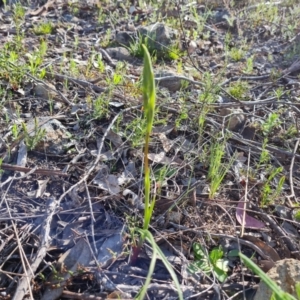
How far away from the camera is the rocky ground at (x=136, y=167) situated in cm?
146

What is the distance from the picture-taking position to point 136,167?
187 centimetres

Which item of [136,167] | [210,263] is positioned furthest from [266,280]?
[136,167]

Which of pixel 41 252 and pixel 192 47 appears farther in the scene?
pixel 192 47

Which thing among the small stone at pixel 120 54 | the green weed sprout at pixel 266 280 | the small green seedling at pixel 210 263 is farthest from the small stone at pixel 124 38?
the green weed sprout at pixel 266 280

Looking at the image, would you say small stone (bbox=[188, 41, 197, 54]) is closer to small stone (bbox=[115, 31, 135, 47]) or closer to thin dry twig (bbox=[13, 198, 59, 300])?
small stone (bbox=[115, 31, 135, 47])

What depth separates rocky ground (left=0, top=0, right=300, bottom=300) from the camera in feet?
4.79

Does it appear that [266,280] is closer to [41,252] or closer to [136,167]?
[41,252]

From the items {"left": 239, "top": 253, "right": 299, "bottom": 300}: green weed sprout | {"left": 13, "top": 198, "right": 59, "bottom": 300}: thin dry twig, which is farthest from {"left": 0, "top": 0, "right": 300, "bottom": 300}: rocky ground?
{"left": 239, "top": 253, "right": 299, "bottom": 300}: green weed sprout

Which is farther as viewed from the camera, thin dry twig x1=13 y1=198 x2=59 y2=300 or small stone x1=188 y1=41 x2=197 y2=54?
small stone x1=188 y1=41 x2=197 y2=54

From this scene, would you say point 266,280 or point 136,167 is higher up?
point 266,280

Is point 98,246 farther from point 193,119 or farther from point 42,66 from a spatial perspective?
point 42,66

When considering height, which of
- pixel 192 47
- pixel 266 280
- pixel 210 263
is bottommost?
pixel 210 263

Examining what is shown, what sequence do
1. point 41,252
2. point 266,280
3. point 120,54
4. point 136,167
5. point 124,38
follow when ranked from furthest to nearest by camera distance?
point 124,38, point 120,54, point 136,167, point 41,252, point 266,280

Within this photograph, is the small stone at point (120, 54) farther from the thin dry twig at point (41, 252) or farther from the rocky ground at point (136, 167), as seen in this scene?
the thin dry twig at point (41, 252)
